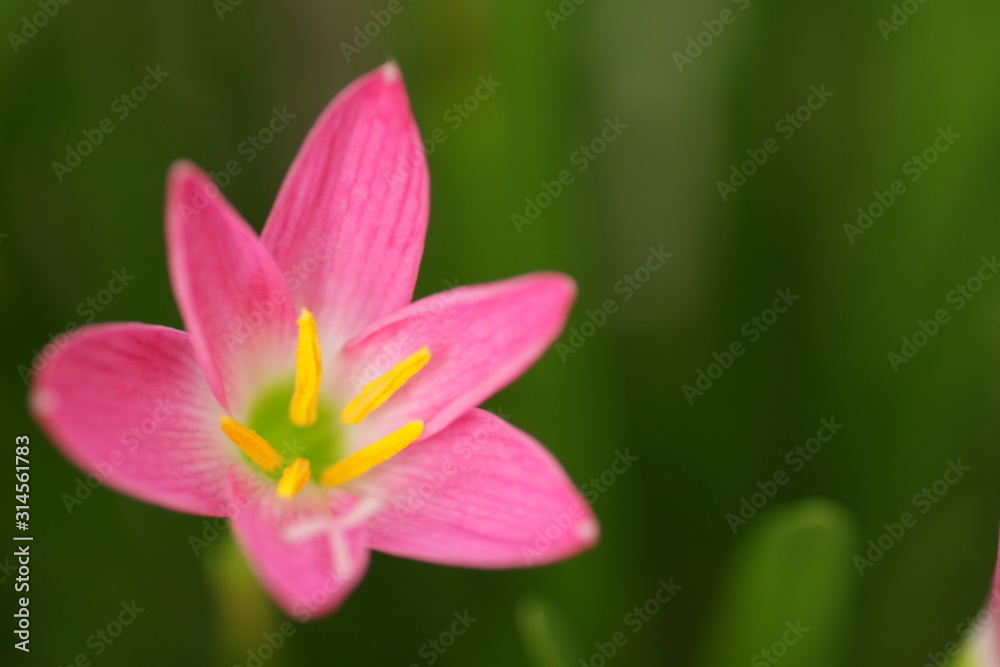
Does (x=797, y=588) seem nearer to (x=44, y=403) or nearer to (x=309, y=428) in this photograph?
(x=309, y=428)

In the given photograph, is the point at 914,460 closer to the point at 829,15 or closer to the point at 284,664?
the point at 829,15

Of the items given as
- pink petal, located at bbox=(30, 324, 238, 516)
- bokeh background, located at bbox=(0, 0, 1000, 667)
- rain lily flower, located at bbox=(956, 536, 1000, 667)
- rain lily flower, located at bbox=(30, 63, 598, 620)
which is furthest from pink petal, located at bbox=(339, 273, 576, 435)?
rain lily flower, located at bbox=(956, 536, 1000, 667)

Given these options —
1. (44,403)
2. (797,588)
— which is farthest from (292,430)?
(797,588)

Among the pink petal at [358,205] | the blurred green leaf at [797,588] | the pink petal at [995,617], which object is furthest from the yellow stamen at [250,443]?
the pink petal at [995,617]

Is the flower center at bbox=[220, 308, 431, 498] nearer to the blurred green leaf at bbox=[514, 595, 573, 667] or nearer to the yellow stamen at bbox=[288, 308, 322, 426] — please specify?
the yellow stamen at bbox=[288, 308, 322, 426]

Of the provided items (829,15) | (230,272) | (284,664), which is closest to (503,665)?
(284,664)

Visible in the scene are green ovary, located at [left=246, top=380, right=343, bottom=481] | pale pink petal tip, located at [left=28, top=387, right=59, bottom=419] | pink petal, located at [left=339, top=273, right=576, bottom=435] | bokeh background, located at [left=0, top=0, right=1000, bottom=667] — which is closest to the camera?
pale pink petal tip, located at [left=28, top=387, right=59, bottom=419]
